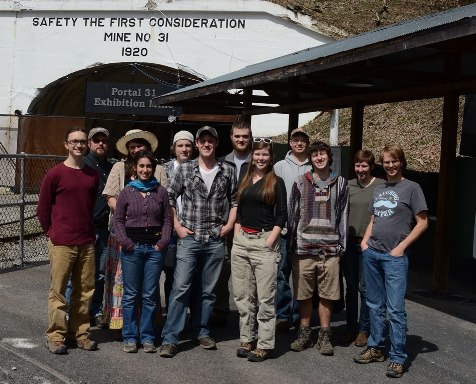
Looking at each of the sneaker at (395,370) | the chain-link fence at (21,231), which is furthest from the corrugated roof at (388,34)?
the chain-link fence at (21,231)

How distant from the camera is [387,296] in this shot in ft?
21.4

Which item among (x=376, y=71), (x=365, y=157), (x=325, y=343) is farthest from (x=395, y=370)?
(x=376, y=71)

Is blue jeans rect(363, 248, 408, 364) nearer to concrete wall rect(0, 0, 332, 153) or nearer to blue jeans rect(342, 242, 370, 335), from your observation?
blue jeans rect(342, 242, 370, 335)

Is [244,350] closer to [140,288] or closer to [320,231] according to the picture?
[140,288]

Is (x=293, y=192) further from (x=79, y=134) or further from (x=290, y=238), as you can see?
(x=79, y=134)

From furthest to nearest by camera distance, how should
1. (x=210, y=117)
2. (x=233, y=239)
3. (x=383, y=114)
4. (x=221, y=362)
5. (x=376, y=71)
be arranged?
(x=383, y=114) → (x=210, y=117) → (x=376, y=71) → (x=233, y=239) → (x=221, y=362)

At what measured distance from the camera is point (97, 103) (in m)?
24.8

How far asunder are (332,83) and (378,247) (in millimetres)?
6130

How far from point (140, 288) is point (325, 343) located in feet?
5.13

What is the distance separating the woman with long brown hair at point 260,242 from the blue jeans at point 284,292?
60 cm

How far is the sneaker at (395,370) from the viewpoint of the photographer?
634 cm

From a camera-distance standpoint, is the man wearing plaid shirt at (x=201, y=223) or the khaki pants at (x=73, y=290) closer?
the khaki pants at (x=73, y=290)

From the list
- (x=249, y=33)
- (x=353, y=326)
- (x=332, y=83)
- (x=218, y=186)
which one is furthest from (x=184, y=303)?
(x=249, y=33)

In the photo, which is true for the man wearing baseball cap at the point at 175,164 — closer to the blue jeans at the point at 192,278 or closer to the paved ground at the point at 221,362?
the blue jeans at the point at 192,278
